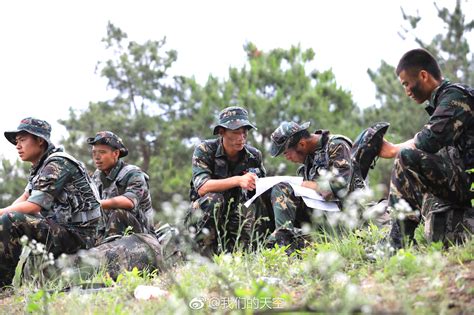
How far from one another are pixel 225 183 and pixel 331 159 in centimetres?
99

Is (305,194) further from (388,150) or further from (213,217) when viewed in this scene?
(388,150)

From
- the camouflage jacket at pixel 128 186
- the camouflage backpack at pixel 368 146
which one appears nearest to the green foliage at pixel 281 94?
the camouflage jacket at pixel 128 186

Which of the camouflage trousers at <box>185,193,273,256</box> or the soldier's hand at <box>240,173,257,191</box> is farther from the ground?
the soldier's hand at <box>240,173,257,191</box>

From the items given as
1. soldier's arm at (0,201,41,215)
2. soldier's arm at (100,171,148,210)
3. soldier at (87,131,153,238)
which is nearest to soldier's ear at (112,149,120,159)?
soldier at (87,131,153,238)

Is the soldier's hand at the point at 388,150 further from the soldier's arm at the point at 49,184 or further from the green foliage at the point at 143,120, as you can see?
the green foliage at the point at 143,120

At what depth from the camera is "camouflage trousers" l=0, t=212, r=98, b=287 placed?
19.4 feet

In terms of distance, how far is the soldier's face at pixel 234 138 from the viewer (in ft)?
21.4

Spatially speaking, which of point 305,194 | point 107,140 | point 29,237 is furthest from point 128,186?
point 305,194

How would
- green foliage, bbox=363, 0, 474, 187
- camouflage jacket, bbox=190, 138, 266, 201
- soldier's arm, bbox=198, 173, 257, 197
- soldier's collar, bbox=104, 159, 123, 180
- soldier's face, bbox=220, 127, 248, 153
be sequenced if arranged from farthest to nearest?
green foliage, bbox=363, 0, 474, 187
soldier's collar, bbox=104, 159, 123, 180
camouflage jacket, bbox=190, 138, 266, 201
soldier's face, bbox=220, 127, 248, 153
soldier's arm, bbox=198, 173, 257, 197

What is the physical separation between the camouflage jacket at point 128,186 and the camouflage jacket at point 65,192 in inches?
44.2

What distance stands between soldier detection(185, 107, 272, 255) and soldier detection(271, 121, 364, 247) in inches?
11.5

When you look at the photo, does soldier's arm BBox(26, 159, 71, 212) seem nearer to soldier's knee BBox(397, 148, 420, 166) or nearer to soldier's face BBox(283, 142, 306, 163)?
soldier's face BBox(283, 142, 306, 163)

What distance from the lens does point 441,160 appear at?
4590mm

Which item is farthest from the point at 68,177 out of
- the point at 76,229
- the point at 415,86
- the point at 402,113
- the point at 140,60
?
the point at 140,60
